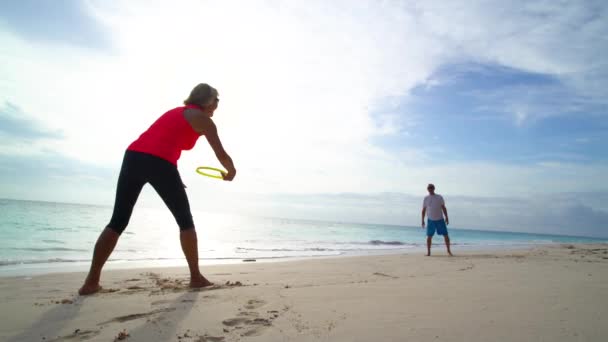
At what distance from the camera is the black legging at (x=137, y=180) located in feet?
10.1

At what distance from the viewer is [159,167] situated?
310cm

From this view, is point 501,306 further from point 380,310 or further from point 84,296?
point 84,296

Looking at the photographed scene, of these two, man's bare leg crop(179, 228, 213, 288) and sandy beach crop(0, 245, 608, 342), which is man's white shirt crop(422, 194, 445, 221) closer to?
sandy beach crop(0, 245, 608, 342)

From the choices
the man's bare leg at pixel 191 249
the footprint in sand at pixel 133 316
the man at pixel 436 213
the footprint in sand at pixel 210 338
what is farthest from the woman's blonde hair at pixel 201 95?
the man at pixel 436 213

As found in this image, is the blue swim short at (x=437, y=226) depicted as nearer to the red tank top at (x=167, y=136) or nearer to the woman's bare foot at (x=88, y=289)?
the red tank top at (x=167, y=136)

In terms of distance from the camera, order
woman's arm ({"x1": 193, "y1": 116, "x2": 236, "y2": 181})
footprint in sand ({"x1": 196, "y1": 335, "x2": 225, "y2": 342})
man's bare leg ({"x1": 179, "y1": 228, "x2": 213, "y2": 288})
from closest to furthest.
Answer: footprint in sand ({"x1": 196, "y1": 335, "x2": 225, "y2": 342}) → woman's arm ({"x1": 193, "y1": 116, "x2": 236, "y2": 181}) → man's bare leg ({"x1": 179, "y1": 228, "x2": 213, "y2": 288})

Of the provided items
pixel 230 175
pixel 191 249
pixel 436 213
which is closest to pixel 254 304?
pixel 191 249

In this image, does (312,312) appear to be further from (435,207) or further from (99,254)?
(435,207)

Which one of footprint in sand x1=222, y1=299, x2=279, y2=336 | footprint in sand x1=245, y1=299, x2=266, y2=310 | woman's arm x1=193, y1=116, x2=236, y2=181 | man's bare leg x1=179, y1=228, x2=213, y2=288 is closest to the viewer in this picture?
footprint in sand x1=222, y1=299, x2=279, y2=336

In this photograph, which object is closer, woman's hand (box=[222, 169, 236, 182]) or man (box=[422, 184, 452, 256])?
woman's hand (box=[222, 169, 236, 182])

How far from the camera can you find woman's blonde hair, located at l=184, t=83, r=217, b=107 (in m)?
3.34

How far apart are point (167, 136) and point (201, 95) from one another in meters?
0.54

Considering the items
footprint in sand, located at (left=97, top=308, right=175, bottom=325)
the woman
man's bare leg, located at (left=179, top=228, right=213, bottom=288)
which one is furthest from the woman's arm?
footprint in sand, located at (left=97, top=308, right=175, bottom=325)

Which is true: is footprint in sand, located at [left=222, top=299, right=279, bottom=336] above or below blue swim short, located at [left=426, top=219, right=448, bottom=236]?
below
